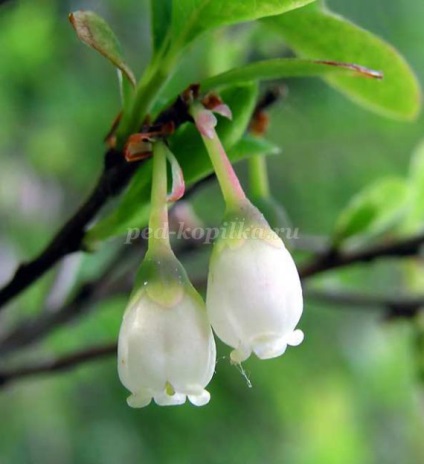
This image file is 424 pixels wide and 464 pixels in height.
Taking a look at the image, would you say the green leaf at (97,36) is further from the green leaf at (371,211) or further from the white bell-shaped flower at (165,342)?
the green leaf at (371,211)

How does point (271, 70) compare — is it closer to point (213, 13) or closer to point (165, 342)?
point (213, 13)

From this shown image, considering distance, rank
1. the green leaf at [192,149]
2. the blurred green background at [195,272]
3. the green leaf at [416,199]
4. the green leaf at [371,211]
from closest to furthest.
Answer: the green leaf at [192,149] → the green leaf at [371,211] → the green leaf at [416,199] → the blurred green background at [195,272]

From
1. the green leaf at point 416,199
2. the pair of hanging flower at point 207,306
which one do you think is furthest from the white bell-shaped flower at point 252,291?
the green leaf at point 416,199

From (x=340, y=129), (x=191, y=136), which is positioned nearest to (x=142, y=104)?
(x=191, y=136)

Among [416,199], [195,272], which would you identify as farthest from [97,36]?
[195,272]

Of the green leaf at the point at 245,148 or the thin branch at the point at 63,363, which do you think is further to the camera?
the thin branch at the point at 63,363

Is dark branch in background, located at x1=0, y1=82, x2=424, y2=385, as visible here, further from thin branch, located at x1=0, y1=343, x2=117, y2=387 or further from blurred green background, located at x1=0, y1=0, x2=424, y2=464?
blurred green background, located at x1=0, y1=0, x2=424, y2=464
